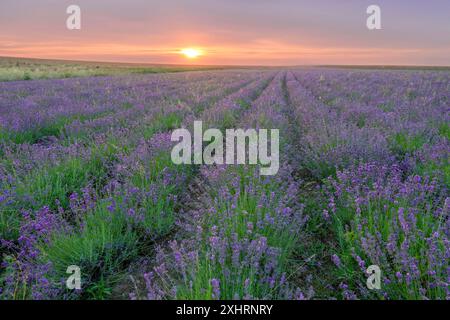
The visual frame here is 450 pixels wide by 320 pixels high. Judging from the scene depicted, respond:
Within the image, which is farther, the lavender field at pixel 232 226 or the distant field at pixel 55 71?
the distant field at pixel 55 71

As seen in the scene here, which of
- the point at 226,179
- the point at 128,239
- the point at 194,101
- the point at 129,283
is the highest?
the point at 194,101

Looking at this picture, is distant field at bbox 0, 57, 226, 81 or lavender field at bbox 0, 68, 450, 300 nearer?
lavender field at bbox 0, 68, 450, 300

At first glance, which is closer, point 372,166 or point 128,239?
point 128,239

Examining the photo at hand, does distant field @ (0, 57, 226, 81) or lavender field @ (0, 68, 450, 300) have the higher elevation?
distant field @ (0, 57, 226, 81)

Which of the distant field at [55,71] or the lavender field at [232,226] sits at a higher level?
the distant field at [55,71]

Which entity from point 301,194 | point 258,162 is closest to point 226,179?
point 258,162

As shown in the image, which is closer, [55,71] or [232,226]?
[232,226]

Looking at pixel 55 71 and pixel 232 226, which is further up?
pixel 55 71

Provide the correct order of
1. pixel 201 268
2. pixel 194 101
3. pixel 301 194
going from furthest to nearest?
pixel 194 101
pixel 301 194
pixel 201 268
